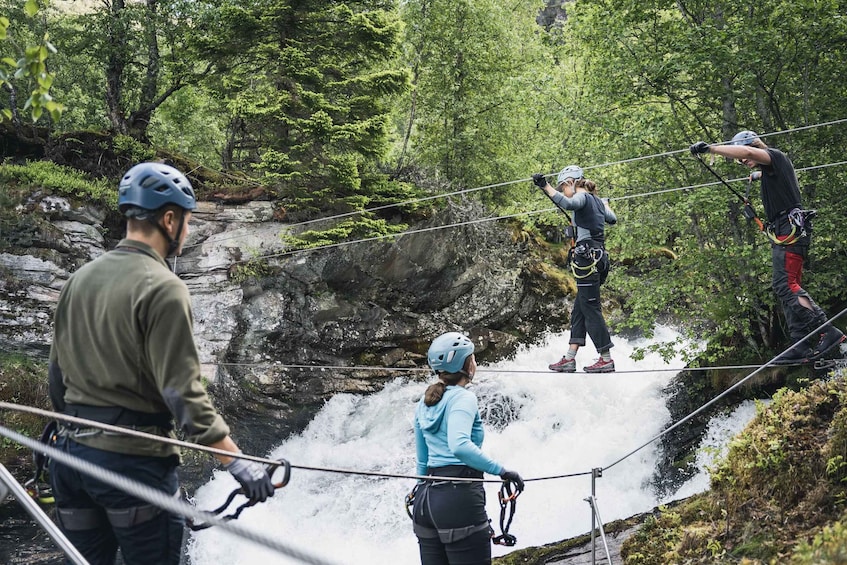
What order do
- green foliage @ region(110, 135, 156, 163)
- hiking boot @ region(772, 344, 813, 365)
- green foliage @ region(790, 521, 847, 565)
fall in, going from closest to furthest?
green foliage @ region(790, 521, 847, 565) < hiking boot @ region(772, 344, 813, 365) < green foliage @ region(110, 135, 156, 163)

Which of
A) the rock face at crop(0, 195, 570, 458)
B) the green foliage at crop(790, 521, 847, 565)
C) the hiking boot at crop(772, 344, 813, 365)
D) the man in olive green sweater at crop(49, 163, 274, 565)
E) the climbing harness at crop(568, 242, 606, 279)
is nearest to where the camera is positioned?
the man in olive green sweater at crop(49, 163, 274, 565)

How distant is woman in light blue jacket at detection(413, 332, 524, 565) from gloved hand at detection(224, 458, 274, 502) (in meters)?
1.58

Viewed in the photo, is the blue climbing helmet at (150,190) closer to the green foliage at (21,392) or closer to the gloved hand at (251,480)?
the gloved hand at (251,480)

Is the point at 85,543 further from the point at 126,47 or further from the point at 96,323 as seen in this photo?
the point at 126,47

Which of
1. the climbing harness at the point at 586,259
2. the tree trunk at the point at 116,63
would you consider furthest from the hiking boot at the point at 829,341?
the tree trunk at the point at 116,63

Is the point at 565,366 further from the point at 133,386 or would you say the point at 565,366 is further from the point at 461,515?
the point at 133,386

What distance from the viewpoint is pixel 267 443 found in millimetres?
14141

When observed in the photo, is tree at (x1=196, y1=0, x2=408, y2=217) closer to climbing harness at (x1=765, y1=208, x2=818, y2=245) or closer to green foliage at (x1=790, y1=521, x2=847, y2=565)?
climbing harness at (x1=765, y1=208, x2=818, y2=245)

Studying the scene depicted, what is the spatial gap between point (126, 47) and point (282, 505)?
10012 mm

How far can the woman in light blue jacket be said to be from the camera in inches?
158

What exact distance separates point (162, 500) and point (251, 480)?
0.44 metres

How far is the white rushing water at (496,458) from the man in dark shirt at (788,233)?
4780mm

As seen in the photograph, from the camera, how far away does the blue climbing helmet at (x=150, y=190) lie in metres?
2.69

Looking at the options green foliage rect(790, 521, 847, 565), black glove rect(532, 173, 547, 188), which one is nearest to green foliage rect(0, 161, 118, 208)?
black glove rect(532, 173, 547, 188)
